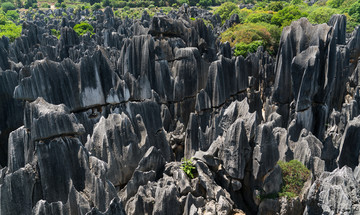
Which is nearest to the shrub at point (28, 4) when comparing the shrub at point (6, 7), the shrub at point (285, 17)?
the shrub at point (6, 7)

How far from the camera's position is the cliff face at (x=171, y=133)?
13.2 metres

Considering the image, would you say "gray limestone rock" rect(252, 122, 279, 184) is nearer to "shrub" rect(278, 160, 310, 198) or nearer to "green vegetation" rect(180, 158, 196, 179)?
"shrub" rect(278, 160, 310, 198)

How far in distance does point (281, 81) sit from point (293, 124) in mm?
3573

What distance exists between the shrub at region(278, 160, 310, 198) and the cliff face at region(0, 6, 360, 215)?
38cm

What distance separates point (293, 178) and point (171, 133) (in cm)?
920

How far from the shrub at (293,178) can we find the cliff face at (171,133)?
38 centimetres

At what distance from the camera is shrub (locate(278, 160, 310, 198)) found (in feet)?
55.2

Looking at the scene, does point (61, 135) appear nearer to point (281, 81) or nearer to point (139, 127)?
point (139, 127)

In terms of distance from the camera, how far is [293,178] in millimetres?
17125

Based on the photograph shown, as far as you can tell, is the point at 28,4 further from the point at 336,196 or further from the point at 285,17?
the point at 336,196

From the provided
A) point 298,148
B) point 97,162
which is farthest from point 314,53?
point 97,162

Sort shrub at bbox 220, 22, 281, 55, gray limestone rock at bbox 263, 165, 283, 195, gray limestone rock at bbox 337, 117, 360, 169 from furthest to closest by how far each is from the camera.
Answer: shrub at bbox 220, 22, 281, 55, gray limestone rock at bbox 337, 117, 360, 169, gray limestone rock at bbox 263, 165, 283, 195

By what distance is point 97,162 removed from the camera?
13898 millimetres

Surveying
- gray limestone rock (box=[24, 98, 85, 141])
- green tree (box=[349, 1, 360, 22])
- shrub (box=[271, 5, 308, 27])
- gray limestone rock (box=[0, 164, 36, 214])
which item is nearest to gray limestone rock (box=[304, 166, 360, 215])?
gray limestone rock (box=[24, 98, 85, 141])
